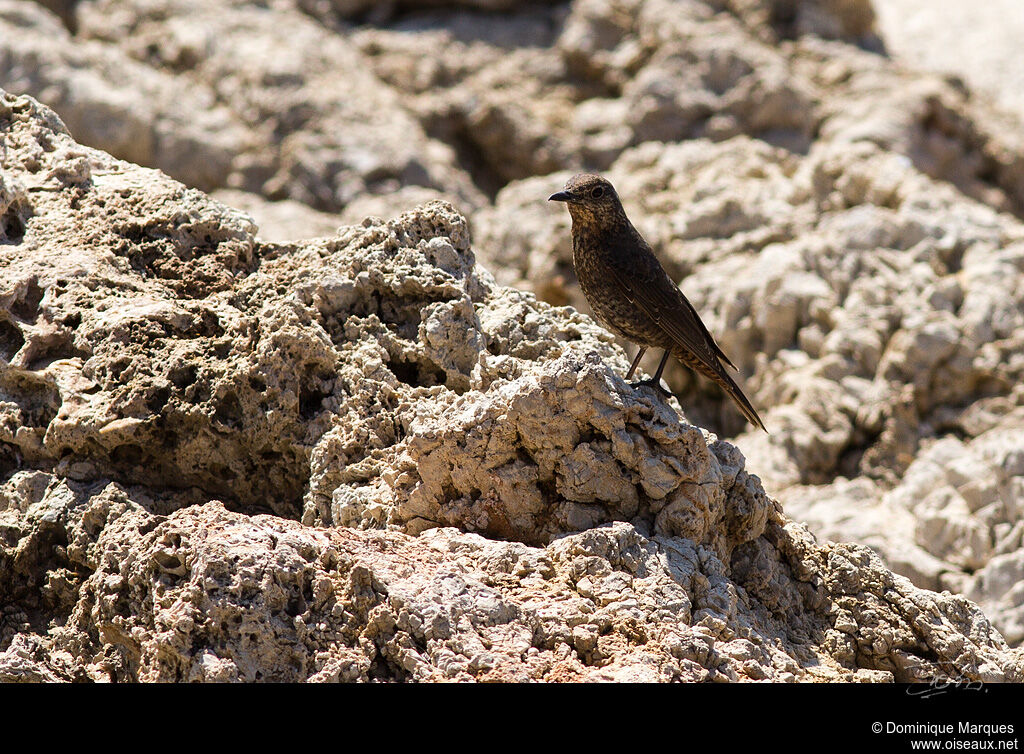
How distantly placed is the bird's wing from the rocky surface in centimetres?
36

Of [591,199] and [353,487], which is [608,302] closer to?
[591,199]

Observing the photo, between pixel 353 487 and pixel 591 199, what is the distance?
2.34 metres

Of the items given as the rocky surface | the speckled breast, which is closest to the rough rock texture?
the rocky surface

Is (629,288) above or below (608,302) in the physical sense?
above

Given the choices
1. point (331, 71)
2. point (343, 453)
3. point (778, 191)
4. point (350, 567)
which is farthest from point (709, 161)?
point (350, 567)

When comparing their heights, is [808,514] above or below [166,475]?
below

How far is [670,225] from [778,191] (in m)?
1.09

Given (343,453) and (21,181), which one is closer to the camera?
(343,453)

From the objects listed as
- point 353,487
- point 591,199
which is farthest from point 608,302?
point 353,487

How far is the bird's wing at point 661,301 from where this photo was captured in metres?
6.02

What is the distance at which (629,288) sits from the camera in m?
6.08

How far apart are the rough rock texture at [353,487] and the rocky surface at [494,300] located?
18mm

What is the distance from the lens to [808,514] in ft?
24.8

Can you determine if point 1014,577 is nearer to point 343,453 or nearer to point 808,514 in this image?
point 808,514
